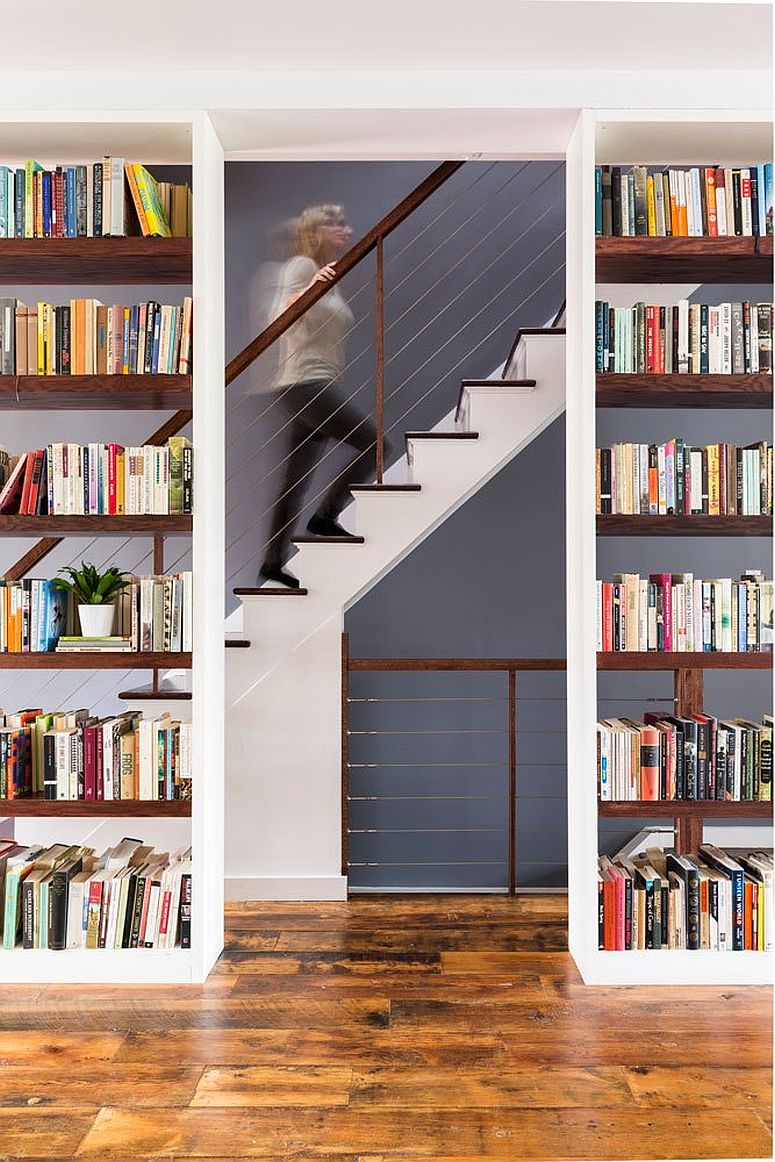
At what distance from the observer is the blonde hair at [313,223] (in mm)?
6199

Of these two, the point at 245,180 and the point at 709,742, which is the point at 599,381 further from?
the point at 245,180

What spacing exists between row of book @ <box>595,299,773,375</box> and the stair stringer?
3.11 feet

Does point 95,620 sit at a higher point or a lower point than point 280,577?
lower

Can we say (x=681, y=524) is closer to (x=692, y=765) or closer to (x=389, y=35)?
(x=692, y=765)

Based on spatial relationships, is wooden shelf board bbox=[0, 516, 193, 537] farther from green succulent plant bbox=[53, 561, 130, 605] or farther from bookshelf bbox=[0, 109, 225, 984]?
green succulent plant bbox=[53, 561, 130, 605]

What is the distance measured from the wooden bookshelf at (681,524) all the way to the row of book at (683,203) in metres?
0.90

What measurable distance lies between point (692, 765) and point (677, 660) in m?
0.34

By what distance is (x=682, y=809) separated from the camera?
3.26 metres

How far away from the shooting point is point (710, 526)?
3291mm

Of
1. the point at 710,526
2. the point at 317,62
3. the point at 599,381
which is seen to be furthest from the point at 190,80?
the point at 710,526

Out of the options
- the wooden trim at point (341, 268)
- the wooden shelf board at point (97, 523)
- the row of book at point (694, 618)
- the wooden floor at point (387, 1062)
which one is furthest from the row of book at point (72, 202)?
the wooden floor at point (387, 1062)

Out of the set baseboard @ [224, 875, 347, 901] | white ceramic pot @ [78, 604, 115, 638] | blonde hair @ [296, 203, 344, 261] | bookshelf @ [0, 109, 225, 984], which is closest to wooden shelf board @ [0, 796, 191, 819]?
bookshelf @ [0, 109, 225, 984]

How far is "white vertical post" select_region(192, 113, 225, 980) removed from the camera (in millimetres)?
3209

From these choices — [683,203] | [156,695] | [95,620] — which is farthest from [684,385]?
[156,695]
